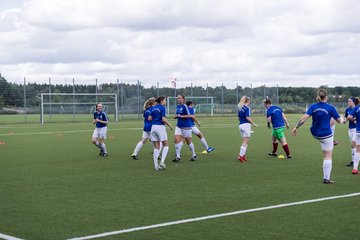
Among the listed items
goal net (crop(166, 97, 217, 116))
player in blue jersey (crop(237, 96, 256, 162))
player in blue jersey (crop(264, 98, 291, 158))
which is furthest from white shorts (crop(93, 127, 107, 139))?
goal net (crop(166, 97, 217, 116))

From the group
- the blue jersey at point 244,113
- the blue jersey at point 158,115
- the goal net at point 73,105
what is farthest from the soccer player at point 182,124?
the goal net at point 73,105

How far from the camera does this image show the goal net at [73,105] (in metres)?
53.3

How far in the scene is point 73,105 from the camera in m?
55.0

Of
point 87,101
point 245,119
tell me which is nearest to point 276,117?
point 245,119

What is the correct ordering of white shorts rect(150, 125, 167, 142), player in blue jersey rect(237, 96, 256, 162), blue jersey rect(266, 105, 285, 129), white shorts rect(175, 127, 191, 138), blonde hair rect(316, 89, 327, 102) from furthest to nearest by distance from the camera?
blue jersey rect(266, 105, 285, 129), white shorts rect(175, 127, 191, 138), player in blue jersey rect(237, 96, 256, 162), white shorts rect(150, 125, 167, 142), blonde hair rect(316, 89, 327, 102)

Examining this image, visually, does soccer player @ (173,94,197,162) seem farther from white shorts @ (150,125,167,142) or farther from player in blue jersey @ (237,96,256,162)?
white shorts @ (150,125,167,142)

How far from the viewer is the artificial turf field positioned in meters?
8.17

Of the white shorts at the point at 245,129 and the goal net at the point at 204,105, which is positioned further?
the goal net at the point at 204,105

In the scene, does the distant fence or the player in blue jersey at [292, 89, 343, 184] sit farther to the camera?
the distant fence

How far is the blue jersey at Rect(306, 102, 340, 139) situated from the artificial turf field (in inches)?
43.5

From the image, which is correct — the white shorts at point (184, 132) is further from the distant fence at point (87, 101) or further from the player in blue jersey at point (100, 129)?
the distant fence at point (87, 101)

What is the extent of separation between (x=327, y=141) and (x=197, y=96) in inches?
2207

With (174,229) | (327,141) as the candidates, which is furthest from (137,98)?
(174,229)

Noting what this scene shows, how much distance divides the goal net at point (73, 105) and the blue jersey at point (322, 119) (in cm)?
4093
